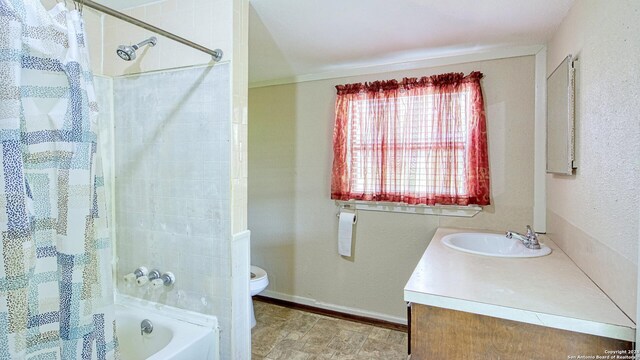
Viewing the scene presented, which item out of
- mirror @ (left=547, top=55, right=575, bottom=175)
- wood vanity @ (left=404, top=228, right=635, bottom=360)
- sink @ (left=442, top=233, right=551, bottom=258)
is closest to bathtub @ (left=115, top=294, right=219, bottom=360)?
wood vanity @ (left=404, top=228, right=635, bottom=360)

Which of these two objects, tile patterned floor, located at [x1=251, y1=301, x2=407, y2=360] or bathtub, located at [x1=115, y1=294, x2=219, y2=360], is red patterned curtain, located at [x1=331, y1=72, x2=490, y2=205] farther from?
bathtub, located at [x1=115, y1=294, x2=219, y2=360]

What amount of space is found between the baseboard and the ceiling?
207 centimetres

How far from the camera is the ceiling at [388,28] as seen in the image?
5.59 feet

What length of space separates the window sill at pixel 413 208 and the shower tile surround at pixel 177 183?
136cm

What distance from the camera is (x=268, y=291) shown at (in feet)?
10.5

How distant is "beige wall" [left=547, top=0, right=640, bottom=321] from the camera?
40.1 inches

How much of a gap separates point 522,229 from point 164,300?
2324 millimetres

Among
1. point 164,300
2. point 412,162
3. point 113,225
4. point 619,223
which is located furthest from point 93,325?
point 412,162

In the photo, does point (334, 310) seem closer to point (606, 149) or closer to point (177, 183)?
point (177, 183)

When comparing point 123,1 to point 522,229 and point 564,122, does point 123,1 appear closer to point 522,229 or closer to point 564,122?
point 564,122

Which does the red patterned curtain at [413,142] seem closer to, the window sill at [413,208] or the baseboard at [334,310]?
the window sill at [413,208]

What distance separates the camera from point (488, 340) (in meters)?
1.14

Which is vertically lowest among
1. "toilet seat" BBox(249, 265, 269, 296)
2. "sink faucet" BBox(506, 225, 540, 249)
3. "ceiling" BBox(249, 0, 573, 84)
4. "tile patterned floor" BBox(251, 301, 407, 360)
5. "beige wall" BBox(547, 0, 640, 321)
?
"tile patterned floor" BBox(251, 301, 407, 360)

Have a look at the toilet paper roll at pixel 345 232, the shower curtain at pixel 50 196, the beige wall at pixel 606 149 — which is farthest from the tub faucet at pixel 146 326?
the beige wall at pixel 606 149
